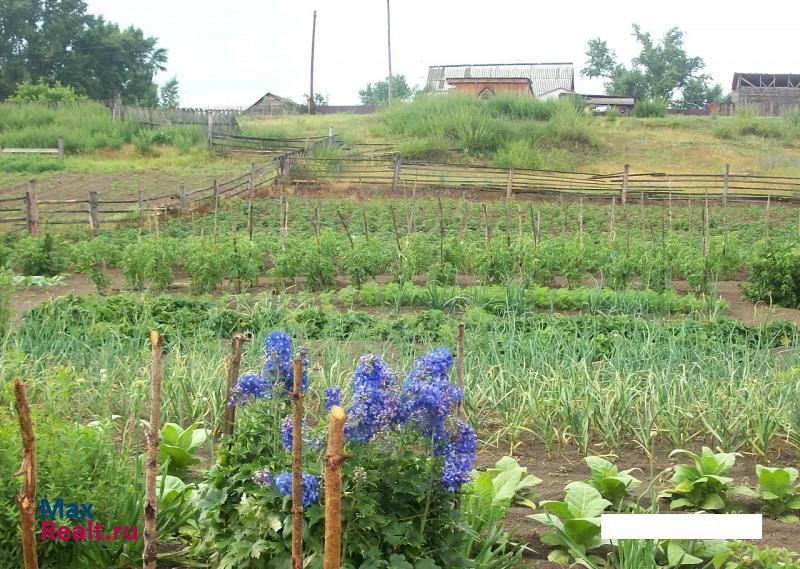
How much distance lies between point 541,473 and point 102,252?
335 inches

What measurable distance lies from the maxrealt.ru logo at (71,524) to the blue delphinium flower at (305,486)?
667mm

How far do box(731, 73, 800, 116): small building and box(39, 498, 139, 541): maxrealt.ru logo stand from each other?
1534 inches

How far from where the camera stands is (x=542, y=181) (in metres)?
24.5

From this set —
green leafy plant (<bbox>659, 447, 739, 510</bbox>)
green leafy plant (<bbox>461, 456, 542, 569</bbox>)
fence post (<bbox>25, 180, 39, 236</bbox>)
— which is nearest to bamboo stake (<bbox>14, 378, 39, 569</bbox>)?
green leafy plant (<bbox>461, 456, 542, 569</bbox>)

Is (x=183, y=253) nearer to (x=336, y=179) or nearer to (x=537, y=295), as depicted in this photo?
(x=537, y=295)

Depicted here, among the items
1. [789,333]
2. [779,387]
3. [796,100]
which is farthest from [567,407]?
[796,100]

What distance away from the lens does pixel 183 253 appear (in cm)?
1169

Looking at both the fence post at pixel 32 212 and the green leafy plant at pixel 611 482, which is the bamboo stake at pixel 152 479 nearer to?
the green leafy plant at pixel 611 482

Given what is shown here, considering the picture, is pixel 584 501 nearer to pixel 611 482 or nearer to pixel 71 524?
pixel 611 482

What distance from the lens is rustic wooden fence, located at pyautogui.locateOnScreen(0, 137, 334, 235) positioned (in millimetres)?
15242

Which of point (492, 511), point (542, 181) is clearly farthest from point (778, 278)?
point (542, 181)

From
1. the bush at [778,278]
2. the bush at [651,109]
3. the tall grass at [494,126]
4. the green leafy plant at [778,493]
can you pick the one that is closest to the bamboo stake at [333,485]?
the green leafy plant at [778,493]

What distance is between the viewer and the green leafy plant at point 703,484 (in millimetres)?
3328

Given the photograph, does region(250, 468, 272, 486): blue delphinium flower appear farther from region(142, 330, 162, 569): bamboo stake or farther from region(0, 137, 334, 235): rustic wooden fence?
region(0, 137, 334, 235): rustic wooden fence
